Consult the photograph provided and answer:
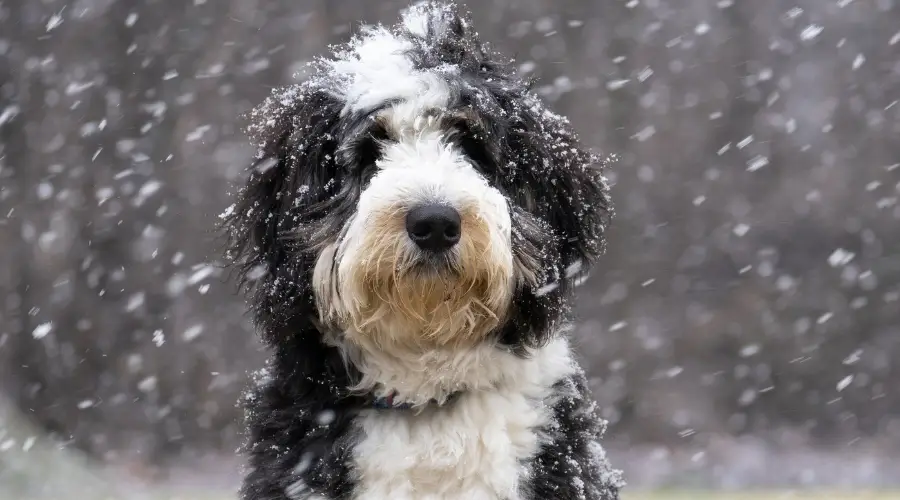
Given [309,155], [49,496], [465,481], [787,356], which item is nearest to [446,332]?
[465,481]

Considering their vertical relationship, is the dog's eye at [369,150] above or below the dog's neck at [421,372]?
above

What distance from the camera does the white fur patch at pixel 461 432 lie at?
9.18 feet

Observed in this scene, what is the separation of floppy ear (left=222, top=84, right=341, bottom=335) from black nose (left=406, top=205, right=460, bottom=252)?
38 cm

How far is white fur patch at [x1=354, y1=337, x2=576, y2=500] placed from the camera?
9.18 ft

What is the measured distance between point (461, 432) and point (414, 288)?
42 centimetres

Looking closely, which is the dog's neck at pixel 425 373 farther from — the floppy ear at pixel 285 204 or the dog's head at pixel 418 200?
the floppy ear at pixel 285 204

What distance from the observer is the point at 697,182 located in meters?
8.96

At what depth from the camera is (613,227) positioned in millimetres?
8656

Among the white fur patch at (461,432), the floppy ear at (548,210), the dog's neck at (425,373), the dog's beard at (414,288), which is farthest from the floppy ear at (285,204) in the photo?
the floppy ear at (548,210)

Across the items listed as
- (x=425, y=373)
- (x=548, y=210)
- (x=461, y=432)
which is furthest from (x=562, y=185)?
(x=461, y=432)

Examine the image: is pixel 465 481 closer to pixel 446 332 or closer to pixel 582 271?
pixel 446 332

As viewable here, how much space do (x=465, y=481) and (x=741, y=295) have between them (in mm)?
6551

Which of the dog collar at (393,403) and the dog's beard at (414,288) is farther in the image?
the dog collar at (393,403)

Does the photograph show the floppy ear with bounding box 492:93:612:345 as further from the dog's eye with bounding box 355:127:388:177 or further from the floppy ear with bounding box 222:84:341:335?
the floppy ear with bounding box 222:84:341:335
